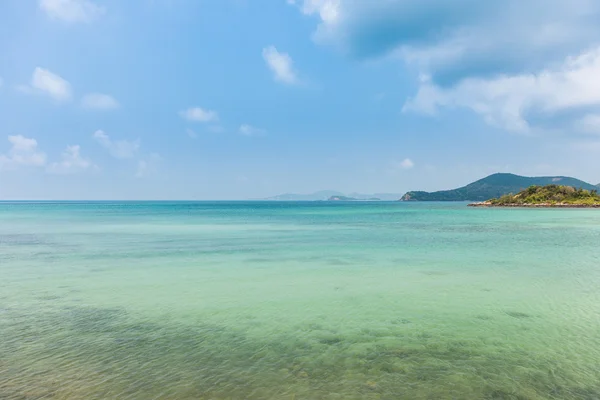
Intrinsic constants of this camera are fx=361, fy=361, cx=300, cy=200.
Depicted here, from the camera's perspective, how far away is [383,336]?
10547 millimetres

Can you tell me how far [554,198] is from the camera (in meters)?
153

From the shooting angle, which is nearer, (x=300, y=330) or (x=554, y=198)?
(x=300, y=330)

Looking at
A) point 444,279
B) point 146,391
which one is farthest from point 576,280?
point 146,391

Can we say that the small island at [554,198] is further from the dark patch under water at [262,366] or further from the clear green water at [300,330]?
the dark patch under water at [262,366]

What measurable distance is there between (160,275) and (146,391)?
43.9 feet

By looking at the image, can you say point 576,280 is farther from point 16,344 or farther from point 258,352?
point 16,344

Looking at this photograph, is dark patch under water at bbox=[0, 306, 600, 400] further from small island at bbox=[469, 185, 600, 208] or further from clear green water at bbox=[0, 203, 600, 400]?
small island at bbox=[469, 185, 600, 208]

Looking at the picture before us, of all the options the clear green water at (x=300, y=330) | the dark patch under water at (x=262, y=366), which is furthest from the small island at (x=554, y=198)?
the dark patch under water at (x=262, y=366)

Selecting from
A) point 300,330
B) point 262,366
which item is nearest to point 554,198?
point 300,330

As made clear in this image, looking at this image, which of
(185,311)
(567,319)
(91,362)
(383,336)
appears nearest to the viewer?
(91,362)

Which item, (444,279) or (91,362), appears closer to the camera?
(91,362)

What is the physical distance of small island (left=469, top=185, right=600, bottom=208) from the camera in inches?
5625

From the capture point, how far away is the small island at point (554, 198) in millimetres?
142875

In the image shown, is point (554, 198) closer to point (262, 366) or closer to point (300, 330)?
point (300, 330)
